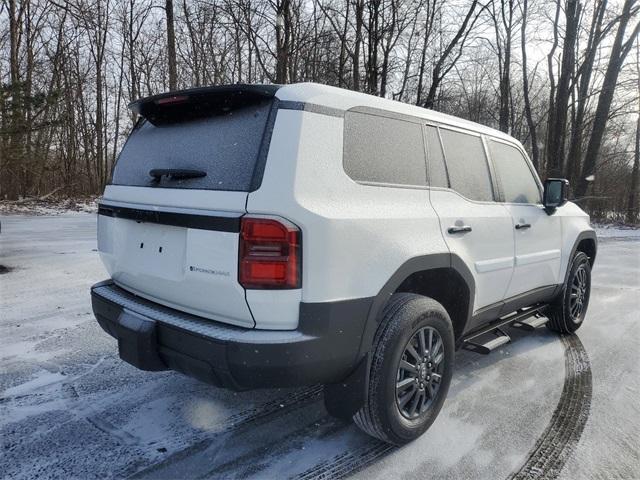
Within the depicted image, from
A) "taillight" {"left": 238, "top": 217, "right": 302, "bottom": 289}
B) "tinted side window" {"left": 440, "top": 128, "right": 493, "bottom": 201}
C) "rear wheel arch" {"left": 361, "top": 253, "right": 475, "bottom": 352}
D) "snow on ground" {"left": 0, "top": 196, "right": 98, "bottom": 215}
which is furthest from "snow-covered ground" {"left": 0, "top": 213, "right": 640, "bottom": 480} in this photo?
"snow on ground" {"left": 0, "top": 196, "right": 98, "bottom": 215}

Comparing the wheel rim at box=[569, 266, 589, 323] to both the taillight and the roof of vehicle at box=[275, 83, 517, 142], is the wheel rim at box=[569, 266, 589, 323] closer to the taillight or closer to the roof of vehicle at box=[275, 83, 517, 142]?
the roof of vehicle at box=[275, 83, 517, 142]

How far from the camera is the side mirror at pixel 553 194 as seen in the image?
3951 mm

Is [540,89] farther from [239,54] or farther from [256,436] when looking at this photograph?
[256,436]

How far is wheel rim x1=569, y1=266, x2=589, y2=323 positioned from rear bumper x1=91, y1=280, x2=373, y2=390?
3.27 m

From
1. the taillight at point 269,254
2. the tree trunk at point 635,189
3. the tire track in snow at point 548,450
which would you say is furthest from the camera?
the tree trunk at point 635,189

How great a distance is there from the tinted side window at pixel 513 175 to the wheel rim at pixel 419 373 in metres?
1.46

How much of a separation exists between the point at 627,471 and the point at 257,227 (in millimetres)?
2304

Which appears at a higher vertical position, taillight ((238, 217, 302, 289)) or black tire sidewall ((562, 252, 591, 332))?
taillight ((238, 217, 302, 289))

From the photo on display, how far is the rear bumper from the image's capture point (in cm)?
201

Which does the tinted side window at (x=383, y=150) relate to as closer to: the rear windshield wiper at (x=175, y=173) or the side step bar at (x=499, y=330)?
the rear windshield wiper at (x=175, y=173)

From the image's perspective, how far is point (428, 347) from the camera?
106 inches

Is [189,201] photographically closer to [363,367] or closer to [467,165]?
[363,367]

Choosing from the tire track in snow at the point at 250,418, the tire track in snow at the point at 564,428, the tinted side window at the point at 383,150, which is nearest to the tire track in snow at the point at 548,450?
the tire track in snow at the point at 564,428

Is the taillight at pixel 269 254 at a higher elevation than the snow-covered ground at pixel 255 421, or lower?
higher
